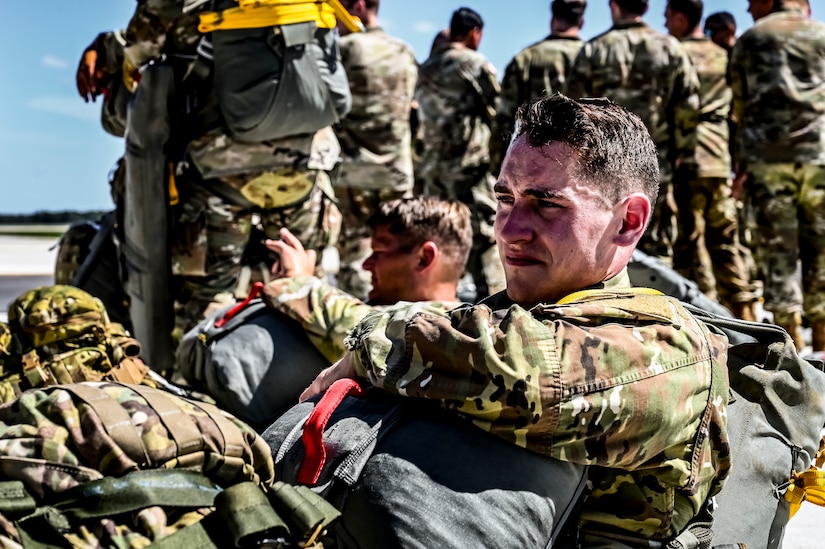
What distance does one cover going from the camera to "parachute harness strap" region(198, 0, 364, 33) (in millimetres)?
3869

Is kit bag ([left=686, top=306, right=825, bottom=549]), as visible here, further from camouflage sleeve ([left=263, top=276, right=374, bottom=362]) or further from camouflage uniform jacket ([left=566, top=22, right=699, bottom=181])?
camouflage uniform jacket ([left=566, top=22, right=699, bottom=181])

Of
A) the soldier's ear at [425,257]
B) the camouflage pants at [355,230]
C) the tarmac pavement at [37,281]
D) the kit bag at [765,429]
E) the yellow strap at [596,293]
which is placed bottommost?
the tarmac pavement at [37,281]

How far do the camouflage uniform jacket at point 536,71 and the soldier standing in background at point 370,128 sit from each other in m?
0.83

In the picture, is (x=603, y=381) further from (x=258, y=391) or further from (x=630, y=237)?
(x=258, y=391)

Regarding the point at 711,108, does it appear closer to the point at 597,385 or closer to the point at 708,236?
the point at 708,236

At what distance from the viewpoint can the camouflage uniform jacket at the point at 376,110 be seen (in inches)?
249

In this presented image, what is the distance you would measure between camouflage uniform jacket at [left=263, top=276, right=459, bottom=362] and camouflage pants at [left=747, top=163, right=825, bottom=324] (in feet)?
11.5

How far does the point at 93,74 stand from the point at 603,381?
3644 millimetres

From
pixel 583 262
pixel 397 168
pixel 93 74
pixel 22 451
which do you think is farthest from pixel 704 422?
pixel 397 168

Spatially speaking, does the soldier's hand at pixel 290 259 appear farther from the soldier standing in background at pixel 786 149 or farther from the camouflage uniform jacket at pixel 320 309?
the soldier standing in background at pixel 786 149

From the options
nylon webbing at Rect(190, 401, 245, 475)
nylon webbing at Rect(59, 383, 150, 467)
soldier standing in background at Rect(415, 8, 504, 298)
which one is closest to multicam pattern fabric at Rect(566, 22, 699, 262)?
soldier standing in background at Rect(415, 8, 504, 298)

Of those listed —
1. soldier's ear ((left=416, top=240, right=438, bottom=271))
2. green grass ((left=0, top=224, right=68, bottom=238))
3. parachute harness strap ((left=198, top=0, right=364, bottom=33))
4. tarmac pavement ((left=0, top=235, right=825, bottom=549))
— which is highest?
parachute harness strap ((left=198, top=0, right=364, bottom=33))

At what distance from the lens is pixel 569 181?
1.73m

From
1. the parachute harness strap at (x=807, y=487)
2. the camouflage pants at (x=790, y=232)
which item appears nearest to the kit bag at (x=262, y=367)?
the parachute harness strap at (x=807, y=487)
